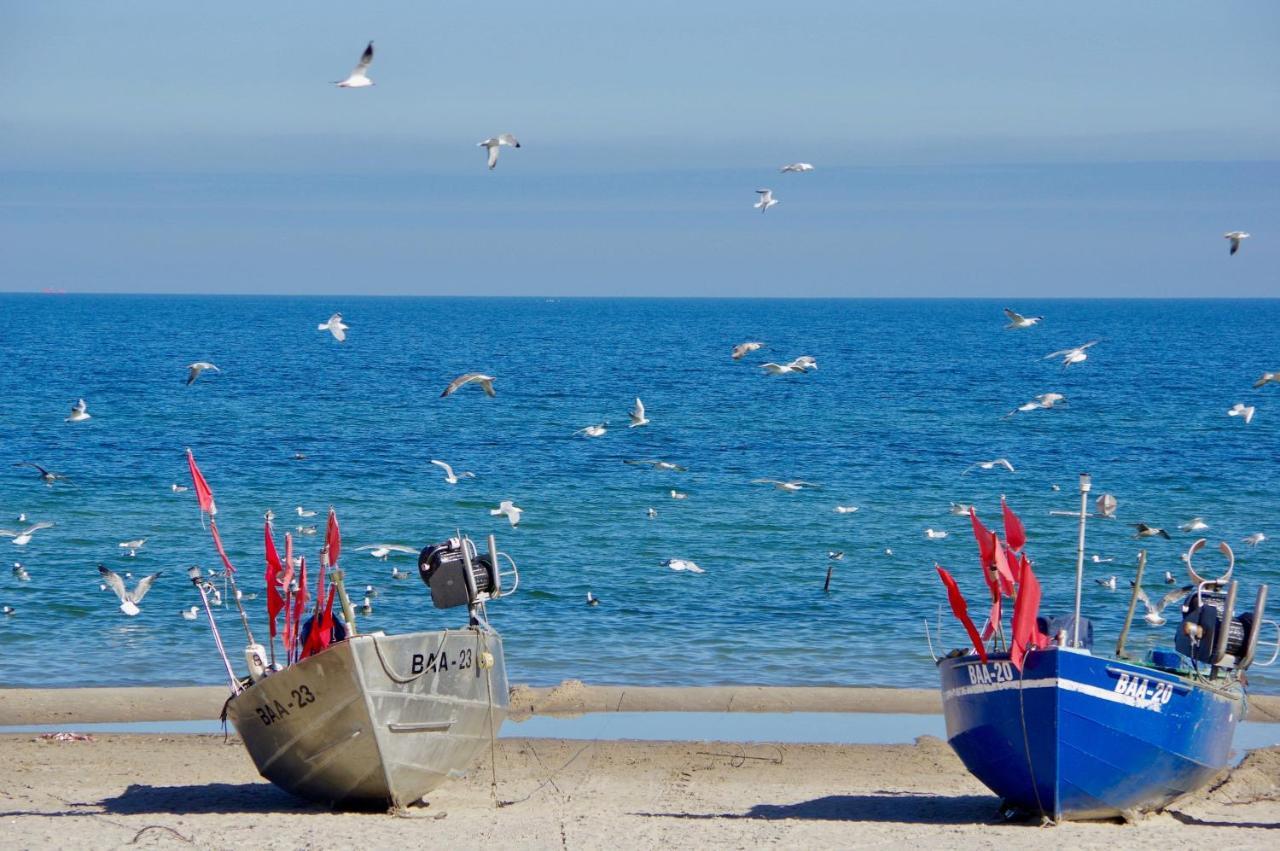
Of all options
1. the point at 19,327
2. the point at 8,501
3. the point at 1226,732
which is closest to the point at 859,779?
the point at 1226,732

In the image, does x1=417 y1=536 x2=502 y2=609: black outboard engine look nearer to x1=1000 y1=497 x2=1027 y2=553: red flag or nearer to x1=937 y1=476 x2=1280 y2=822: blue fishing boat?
x1=937 y1=476 x2=1280 y2=822: blue fishing boat

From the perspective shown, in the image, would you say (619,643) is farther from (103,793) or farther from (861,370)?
(861,370)

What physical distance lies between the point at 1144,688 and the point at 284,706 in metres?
7.65

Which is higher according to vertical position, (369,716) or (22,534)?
(369,716)

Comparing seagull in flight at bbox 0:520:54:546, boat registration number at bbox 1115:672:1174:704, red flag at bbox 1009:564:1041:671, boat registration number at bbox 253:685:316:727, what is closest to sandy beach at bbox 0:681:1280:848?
boat registration number at bbox 253:685:316:727

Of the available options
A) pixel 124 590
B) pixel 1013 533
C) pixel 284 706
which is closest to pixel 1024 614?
pixel 1013 533

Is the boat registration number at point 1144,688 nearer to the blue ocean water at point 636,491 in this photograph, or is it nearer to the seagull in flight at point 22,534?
the blue ocean water at point 636,491

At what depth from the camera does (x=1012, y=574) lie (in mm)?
14445

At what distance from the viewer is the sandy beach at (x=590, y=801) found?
46.5 ft

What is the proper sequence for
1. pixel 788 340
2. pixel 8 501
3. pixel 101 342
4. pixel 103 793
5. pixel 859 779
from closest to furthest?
pixel 103 793
pixel 859 779
pixel 8 501
pixel 101 342
pixel 788 340

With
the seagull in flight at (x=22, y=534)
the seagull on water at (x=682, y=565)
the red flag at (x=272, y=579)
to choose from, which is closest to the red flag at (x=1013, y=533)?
the red flag at (x=272, y=579)

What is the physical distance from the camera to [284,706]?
1462 cm

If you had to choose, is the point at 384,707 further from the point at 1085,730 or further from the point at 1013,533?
the point at 1085,730

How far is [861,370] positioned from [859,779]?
85488mm
